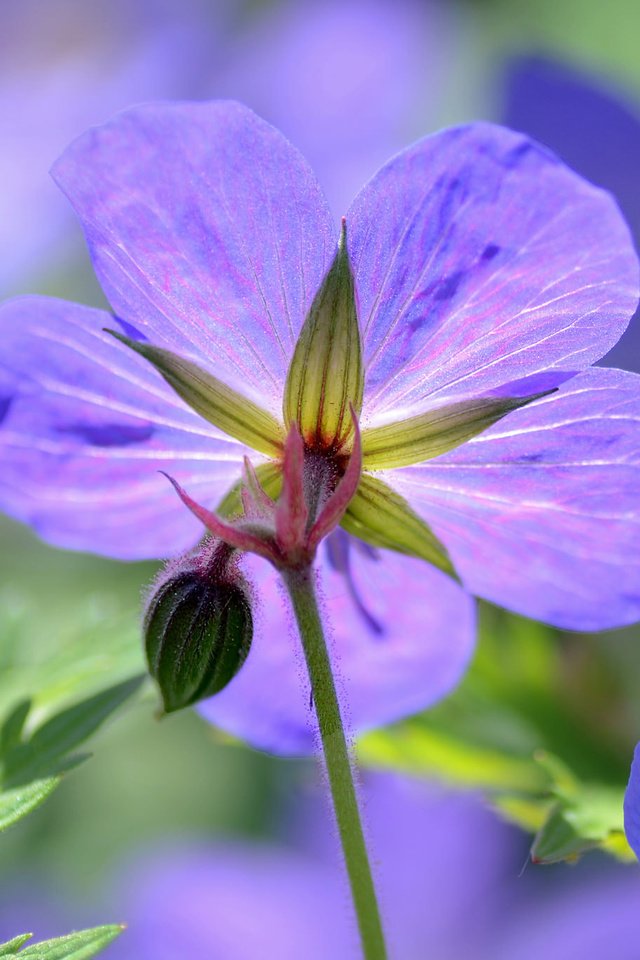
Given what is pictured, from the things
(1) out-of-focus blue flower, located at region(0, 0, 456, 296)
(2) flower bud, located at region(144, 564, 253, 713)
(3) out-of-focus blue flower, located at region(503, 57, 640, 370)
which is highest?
(3) out-of-focus blue flower, located at region(503, 57, 640, 370)

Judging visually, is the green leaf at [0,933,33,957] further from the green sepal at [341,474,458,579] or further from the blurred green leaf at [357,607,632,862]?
the blurred green leaf at [357,607,632,862]

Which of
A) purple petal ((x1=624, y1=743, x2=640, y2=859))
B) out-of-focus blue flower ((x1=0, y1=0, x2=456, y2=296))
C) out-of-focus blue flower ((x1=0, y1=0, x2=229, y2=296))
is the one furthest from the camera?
out-of-focus blue flower ((x1=0, y1=0, x2=229, y2=296))

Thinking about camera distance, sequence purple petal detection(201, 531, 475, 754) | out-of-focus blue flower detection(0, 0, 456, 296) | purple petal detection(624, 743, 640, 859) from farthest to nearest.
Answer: out-of-focus blue flower detection(0, 0, 456, 296), purple petal detection(201, 531, 475, 754), purple petal detection(624, 743, 640, 859)

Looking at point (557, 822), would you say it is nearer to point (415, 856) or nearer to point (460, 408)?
point (460, 408)

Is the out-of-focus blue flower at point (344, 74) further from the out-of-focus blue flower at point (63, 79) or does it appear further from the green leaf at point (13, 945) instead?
the green leaf at point (13, 945)

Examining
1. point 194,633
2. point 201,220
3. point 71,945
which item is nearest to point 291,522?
point 194,633

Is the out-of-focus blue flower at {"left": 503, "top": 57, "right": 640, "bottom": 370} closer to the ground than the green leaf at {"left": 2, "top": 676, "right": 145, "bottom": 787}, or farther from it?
farther from it

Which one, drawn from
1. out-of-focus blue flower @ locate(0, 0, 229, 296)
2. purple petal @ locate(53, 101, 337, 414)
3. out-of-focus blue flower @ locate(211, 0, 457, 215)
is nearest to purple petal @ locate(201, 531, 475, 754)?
purple petal @ locate(53, 101, 337, 414)

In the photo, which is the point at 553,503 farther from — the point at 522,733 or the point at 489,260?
the point at 522,733
